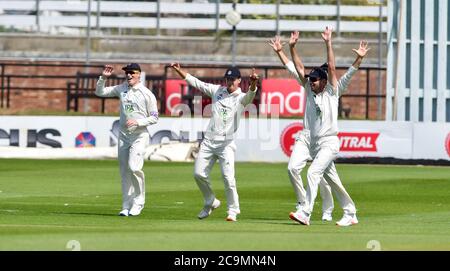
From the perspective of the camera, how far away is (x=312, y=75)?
1739 centimetres

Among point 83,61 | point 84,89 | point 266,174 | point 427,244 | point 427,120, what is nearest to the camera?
point 427,244

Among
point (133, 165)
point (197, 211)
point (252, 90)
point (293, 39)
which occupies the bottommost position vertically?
point (197, 211)

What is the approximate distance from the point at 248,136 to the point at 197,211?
1431 centimetres

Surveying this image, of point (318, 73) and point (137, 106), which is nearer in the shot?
point (318, 73)

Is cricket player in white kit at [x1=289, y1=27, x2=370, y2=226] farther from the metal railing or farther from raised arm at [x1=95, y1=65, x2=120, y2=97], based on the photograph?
the metal railing

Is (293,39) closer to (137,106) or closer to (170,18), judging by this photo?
(137,106)

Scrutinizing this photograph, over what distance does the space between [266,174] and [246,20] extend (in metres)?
15.9

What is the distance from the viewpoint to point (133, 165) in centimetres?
1948

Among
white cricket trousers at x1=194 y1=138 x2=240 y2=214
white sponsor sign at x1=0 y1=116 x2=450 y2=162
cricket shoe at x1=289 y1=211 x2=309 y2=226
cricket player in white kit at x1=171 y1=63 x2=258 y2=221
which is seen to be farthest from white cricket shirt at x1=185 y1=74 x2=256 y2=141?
white sponsor sign at x1=0 y1=116 x2=450 y2=162

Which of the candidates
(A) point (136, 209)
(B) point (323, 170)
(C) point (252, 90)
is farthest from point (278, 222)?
(A) point (136, 209)

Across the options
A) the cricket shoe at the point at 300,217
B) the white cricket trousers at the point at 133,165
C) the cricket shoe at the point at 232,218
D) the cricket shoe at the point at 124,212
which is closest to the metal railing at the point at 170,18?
the white cricket trousers at the point at 133,165

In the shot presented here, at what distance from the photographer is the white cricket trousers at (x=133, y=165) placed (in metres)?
19.5
